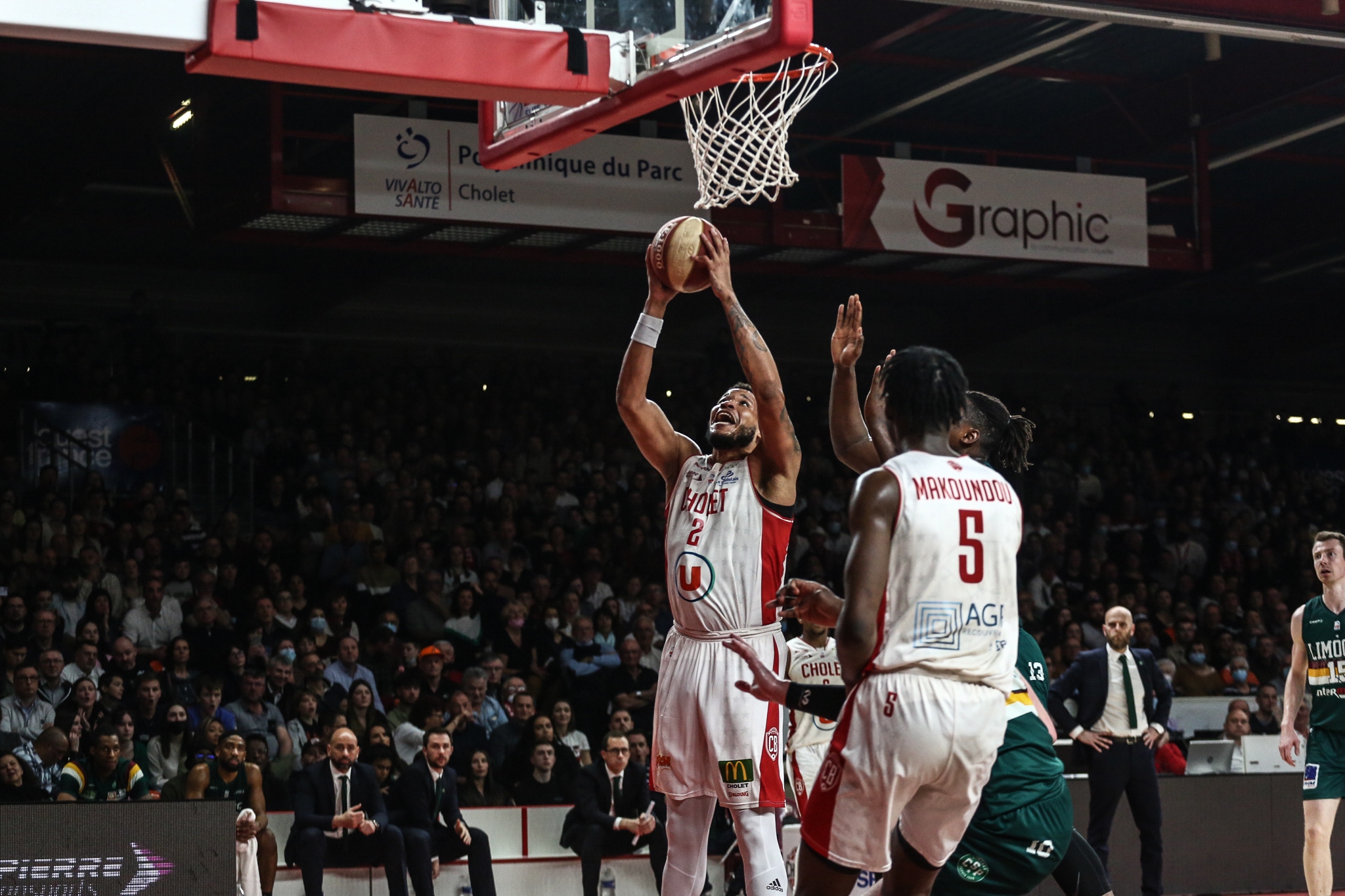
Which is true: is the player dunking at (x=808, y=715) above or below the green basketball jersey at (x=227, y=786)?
above

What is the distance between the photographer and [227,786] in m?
11.6

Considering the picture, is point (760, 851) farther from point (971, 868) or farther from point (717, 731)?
point (971, 868)

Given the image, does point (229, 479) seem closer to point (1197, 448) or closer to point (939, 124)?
point (939, 124)

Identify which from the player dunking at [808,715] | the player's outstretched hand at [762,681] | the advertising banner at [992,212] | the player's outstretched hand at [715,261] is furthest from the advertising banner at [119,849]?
the advertising banner at [992,212]

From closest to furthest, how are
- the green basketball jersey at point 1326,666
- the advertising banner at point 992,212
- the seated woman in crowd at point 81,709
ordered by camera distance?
the green basketball jersey at point 1326,666 → the seated woman in crowd at point 81,709 → the advertising banner at point 992,212

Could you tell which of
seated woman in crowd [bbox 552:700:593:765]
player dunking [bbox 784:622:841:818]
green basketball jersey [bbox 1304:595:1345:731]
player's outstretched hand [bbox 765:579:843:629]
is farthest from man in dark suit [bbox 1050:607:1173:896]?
player's outstretched hand [bbox 765:579:843:629]

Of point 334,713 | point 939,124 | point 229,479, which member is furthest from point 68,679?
point 939,124

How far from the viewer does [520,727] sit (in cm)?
1349

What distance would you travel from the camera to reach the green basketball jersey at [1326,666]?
9.42m

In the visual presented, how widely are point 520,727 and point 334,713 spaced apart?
1539mm

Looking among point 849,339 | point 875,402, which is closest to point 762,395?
point 849,339

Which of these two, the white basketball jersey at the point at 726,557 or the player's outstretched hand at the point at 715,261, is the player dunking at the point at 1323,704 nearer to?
the white basketball jersey at the point at 726,557

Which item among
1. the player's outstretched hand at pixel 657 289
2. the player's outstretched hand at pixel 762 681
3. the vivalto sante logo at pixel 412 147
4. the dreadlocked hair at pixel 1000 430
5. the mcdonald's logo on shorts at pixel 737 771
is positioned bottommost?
the mcdonald's logo on shorts at pixel 737 771

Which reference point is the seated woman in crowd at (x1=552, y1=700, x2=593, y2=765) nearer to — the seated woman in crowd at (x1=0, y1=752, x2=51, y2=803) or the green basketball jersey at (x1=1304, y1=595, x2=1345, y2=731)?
the seated woman in crowd at (x1=0, y1=752, x2=51, y2=803)
